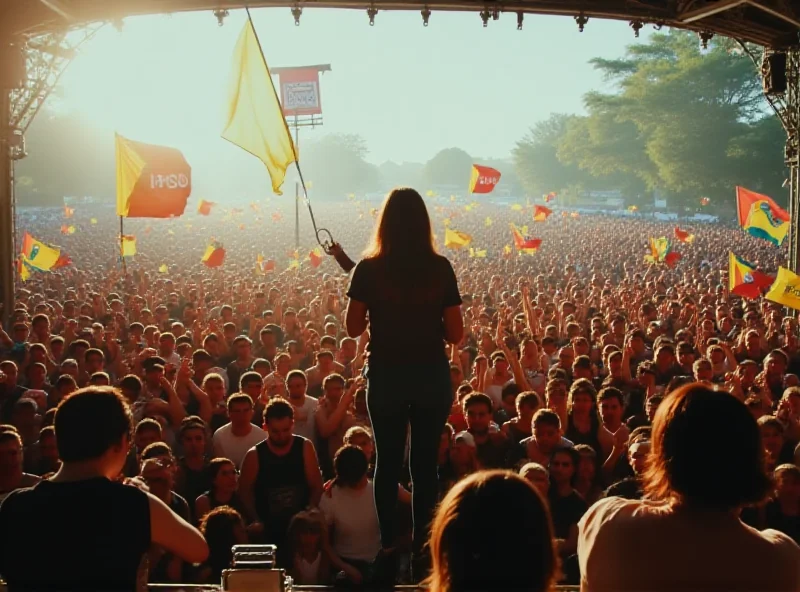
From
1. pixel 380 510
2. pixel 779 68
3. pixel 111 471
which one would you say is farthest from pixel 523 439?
pixel 779 68

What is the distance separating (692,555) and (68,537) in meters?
1.63

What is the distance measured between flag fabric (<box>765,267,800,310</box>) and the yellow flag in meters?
6.35

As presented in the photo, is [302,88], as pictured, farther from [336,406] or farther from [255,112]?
[336,406]

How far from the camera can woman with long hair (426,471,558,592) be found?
A: 1.93 metres

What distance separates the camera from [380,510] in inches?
166

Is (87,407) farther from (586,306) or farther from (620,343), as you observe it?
(586,306)

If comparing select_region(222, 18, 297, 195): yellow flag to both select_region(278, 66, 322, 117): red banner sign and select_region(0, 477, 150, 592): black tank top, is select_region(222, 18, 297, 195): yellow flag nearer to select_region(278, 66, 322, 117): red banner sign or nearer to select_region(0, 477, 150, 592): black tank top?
select_region(0, 477, 150, 592): black tank top

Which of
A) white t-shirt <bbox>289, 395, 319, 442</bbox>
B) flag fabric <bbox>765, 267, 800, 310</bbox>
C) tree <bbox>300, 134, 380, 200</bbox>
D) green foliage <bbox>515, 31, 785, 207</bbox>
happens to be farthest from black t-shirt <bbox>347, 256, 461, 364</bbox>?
tree <bbox>300, 134, 380, 200</bbox>

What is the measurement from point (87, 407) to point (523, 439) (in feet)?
Result: 13.9

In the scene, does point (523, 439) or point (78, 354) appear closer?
point (523, 439)

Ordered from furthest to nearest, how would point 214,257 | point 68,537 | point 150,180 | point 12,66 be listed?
point 214,257 < point 150,180 < point 12,66 < point 68,537

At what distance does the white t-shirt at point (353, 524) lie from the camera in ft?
17.0

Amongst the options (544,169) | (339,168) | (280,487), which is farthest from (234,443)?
(339,168)

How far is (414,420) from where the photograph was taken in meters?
4.11
